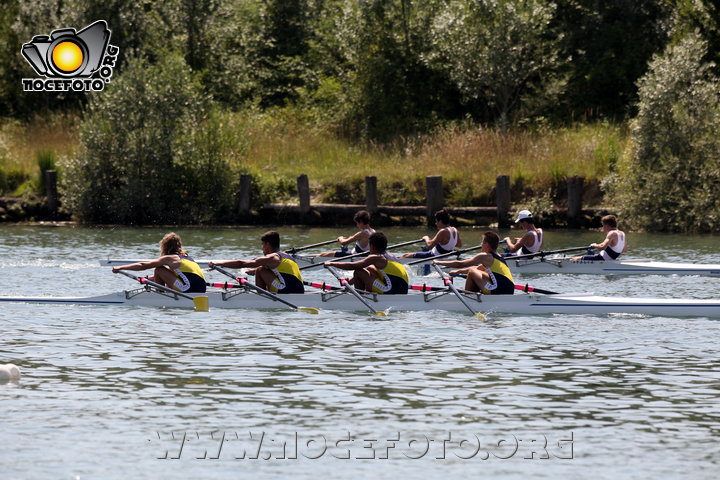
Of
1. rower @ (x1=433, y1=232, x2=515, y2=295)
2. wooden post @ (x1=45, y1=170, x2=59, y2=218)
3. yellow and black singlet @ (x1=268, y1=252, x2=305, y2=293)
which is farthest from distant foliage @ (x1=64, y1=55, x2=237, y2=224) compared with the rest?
rower @ (x1=433, y1=232, x2=515, y2=295)

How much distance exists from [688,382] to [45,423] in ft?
25.6

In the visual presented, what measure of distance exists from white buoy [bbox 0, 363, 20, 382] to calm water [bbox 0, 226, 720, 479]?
244 mm

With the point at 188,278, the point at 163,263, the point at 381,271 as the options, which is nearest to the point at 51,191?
the point at 188,278

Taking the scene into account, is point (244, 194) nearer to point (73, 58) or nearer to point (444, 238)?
point (73, 58)

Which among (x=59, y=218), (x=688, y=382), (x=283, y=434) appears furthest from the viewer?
(x=59, y=218)

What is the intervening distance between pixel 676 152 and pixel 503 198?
617 cm

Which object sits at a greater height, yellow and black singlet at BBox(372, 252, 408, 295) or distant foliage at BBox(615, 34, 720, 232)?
distant foliage at BBox(615, 34, 720, 232)

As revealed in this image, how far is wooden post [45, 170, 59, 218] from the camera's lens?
147ft

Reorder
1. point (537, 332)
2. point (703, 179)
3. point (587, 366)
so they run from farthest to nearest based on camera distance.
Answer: point (703, 179)
point (537, 332)
point (587, 366)

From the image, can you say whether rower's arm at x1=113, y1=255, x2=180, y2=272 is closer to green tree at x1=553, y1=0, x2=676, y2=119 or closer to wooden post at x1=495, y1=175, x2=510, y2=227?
wooden post at x1=495, y1=175, x2=510, y2=227

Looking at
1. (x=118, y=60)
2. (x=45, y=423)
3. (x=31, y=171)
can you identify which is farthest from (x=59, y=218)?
(x=45, y=423)

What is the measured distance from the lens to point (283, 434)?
1227 cm

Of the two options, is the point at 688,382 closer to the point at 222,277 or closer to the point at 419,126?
the point at 222,277

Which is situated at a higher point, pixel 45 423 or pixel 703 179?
pixel 703 179
